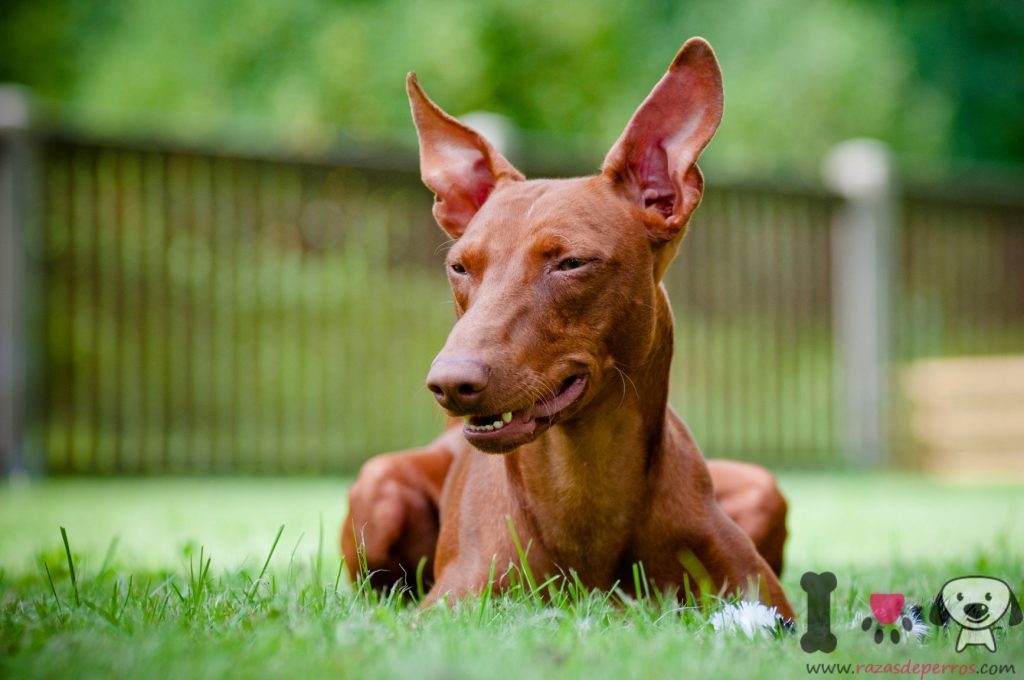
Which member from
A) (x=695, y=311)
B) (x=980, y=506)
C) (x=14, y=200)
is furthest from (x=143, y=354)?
(x=980, y=506)

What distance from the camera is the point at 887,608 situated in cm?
255

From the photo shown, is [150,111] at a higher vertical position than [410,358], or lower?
higher

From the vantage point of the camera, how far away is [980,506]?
6980mm

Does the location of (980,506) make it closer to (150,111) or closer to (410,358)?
(410,358)

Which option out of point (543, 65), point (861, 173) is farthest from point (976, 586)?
point (543, 65)

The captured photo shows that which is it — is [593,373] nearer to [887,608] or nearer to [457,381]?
[457,381]

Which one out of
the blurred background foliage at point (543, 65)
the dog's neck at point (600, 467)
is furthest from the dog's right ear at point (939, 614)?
the blurred background foliage at point (543, 65)

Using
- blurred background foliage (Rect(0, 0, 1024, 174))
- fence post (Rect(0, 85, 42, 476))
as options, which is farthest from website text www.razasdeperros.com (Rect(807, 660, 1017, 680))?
blurred background foliage (Rect(0, 0, 1024, 174))

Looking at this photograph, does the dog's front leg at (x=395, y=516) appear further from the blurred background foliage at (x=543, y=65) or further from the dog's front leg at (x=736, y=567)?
the blurred background foliage at (x=543, y=65)

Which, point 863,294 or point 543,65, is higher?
point 543,65

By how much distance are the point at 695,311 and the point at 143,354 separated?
4922mm

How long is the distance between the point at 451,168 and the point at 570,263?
2.72ft

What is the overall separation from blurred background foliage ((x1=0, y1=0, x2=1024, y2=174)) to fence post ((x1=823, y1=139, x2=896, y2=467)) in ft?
12.8

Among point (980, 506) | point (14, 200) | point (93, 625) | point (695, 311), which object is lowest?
point (980, 506)
